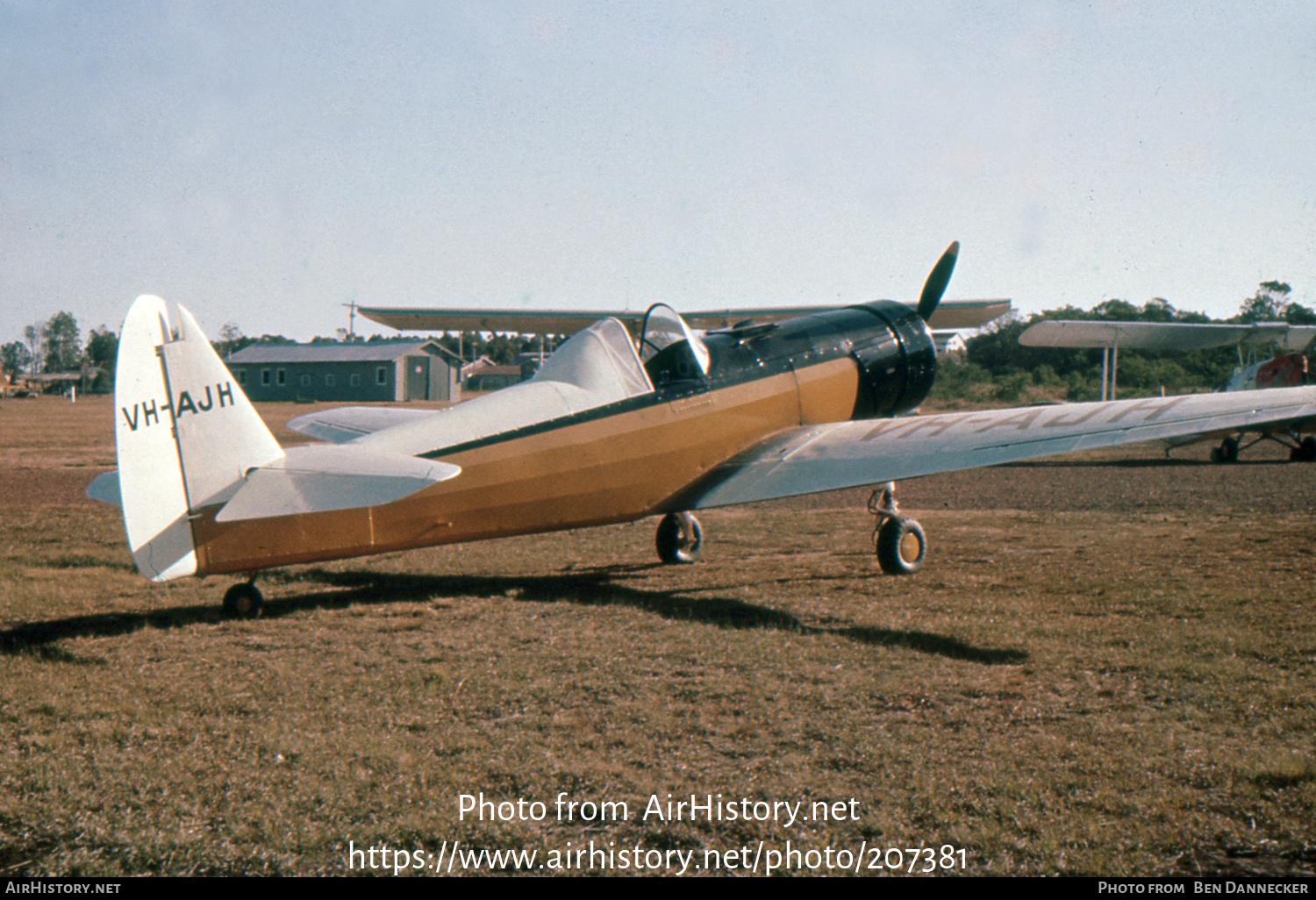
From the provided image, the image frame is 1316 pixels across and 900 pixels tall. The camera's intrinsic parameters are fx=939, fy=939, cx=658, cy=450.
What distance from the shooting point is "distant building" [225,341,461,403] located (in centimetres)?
5728

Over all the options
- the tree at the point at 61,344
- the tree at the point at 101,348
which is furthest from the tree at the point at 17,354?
the tree at the point at 101,348

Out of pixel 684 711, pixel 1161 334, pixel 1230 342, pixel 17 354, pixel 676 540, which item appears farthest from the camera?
pixel 17 354

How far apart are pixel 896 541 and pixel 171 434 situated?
497 centimetres

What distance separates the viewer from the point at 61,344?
116125mm

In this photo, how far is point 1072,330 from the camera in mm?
19281

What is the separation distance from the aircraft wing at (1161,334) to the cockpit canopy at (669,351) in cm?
1262

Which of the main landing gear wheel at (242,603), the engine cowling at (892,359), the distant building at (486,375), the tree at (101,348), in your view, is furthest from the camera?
the tree at (101,348)

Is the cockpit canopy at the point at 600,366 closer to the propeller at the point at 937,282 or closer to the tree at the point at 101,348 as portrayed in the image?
the propeller at the point at 937,282

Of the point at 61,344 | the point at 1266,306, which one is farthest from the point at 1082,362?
the point at 61,344

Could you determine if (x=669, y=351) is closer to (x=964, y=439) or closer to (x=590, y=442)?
(x=590, y=442)

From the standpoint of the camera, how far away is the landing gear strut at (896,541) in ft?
23.4

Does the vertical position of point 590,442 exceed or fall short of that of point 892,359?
it falls short
